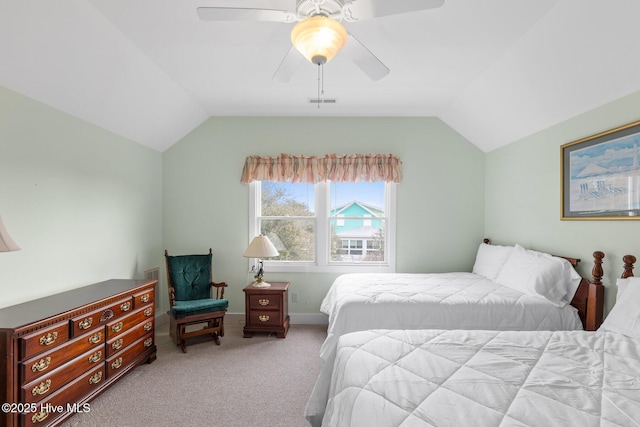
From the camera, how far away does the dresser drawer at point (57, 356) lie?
1797 millimetres

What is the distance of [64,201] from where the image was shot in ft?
8.59

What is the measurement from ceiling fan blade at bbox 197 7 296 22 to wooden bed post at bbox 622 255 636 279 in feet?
8.57

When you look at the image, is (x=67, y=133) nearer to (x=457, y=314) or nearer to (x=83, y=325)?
(x=83, y=325)

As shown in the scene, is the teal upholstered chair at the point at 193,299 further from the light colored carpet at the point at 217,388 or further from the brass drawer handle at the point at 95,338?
the brass drawer handle at the point at 95,338

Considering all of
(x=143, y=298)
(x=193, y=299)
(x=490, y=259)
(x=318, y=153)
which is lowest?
(x=193, y=299)

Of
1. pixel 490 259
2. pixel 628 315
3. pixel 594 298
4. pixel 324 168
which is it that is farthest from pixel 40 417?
pixel 490 259

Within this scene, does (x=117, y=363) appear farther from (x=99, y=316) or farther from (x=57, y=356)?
(x=57, y=356)

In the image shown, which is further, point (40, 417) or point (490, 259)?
point (490, 259)

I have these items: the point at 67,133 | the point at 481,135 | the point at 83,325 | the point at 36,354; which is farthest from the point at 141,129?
the point at 481,135

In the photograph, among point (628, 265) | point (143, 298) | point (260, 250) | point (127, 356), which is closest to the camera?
point (628, 265)

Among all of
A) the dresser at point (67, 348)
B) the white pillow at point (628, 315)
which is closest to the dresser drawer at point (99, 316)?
the dresser at point (67, 348)

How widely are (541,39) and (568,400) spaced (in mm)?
2297

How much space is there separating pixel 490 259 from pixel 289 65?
118 inches

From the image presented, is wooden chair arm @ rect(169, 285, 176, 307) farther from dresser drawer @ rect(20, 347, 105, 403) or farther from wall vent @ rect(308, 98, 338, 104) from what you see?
wall vent @ rect(308, 98, 338, 104)
